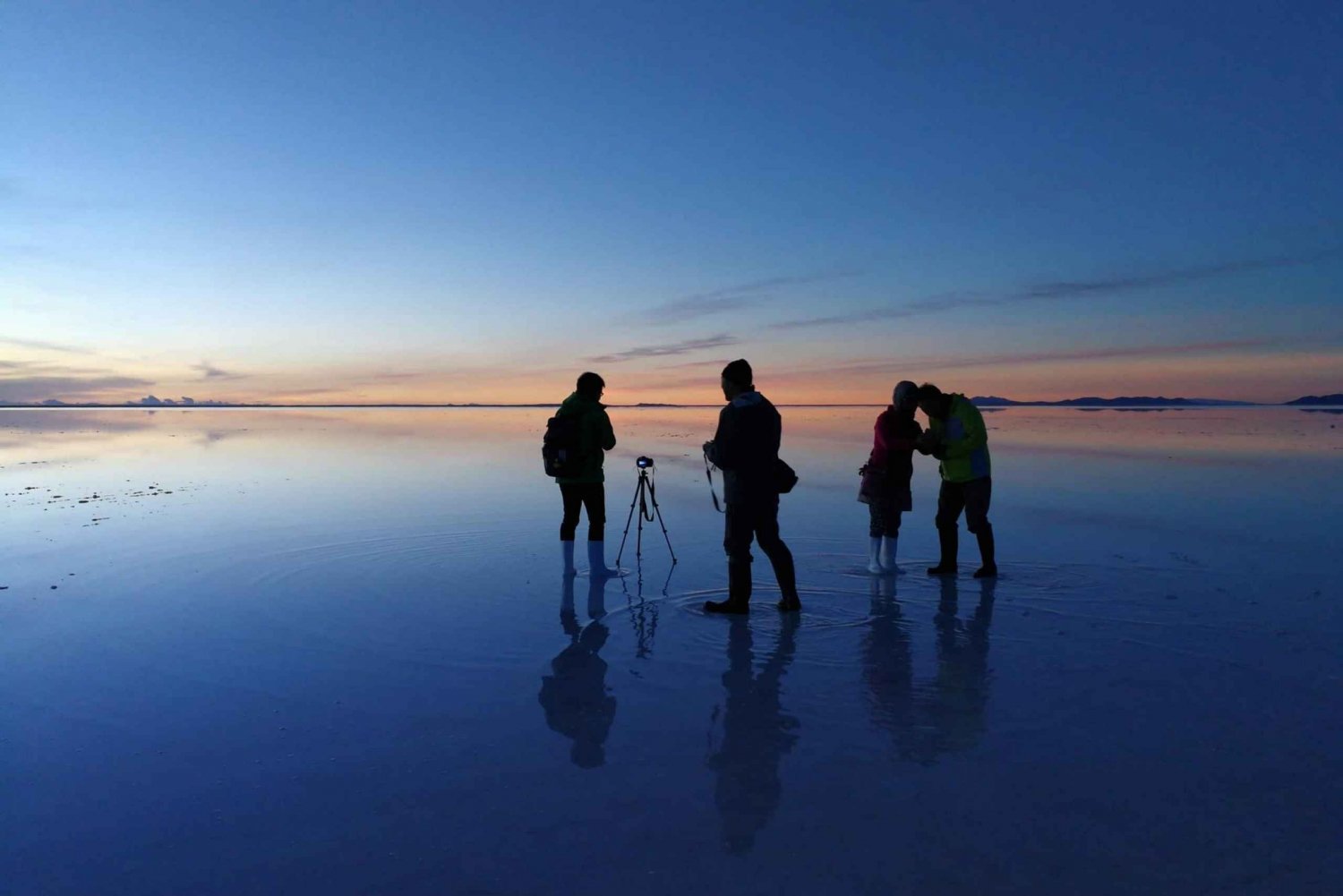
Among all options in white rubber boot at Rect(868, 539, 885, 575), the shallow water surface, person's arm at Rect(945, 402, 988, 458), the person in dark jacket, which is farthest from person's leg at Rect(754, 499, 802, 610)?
person's arm at Rect(945, 402, 988, 458)

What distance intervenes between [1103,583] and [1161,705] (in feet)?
11.4

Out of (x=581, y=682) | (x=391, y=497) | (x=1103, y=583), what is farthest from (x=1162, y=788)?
(x=391, y=497)

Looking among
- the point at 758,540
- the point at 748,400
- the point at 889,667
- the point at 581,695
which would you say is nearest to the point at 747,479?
the point at 758,540

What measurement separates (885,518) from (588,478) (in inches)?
134

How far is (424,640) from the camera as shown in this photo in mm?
6172

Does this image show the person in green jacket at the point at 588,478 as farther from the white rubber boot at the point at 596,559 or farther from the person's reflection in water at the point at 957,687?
the person's reflection in water at the point at 957,687

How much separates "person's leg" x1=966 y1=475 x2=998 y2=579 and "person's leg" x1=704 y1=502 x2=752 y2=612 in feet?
9.22

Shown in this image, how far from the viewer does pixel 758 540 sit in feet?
23.3

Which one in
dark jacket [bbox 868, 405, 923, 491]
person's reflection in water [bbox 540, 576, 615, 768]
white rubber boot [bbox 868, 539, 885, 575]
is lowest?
person's reflection in water [bbox 540, 576, 615, 768]

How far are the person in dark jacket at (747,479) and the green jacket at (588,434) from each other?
6.48ft

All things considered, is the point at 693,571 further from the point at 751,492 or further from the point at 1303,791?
the point at 1303,791

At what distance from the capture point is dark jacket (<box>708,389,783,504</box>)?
693 cm

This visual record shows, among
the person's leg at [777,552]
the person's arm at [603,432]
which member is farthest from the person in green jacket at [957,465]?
the person's arm at [603,432]

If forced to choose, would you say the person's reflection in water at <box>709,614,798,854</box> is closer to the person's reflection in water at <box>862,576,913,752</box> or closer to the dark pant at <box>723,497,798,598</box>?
the person's reflection in water at <box>862,576,913,752</box>
